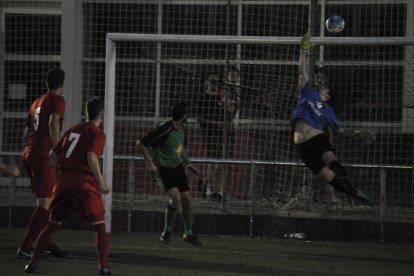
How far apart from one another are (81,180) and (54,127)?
1.36 metres

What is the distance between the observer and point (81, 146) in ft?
35.5

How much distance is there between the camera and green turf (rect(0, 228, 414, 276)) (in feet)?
38.1

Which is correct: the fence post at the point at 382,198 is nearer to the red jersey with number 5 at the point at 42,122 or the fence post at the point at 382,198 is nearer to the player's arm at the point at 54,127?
the red jersey with number 5 at the point at 42,122

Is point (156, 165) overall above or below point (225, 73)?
below

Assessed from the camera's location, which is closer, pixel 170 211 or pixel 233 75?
pixel 170 211

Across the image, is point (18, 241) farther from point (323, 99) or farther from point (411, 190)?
point (411, 190)

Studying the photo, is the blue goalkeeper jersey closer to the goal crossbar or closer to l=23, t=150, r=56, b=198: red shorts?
the goal crossbar

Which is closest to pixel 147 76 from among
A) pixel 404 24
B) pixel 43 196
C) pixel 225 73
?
pixel 225 73

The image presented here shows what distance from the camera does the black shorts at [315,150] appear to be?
508 inches

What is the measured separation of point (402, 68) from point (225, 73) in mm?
2657

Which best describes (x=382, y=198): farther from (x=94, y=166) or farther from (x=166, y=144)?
(x=94, y=166)

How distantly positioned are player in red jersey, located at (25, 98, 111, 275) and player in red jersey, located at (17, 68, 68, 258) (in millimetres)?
1186

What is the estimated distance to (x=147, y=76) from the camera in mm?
17703

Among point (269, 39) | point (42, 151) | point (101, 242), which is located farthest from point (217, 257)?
point (269, 39)
